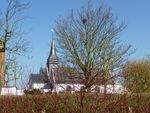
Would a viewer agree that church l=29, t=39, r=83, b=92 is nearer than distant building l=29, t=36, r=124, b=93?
No

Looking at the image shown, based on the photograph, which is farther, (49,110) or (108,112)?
(49,110)

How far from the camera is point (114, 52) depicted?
3747cm

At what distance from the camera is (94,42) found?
3750 cm

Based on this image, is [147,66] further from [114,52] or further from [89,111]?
[89,111]

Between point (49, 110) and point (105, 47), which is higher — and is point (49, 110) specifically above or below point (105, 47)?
below

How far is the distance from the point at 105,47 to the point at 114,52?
92 centimetres

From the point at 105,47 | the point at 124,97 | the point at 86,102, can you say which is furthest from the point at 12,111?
the point at 105,47

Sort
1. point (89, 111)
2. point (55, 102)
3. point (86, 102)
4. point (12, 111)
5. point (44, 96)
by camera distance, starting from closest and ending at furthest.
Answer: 1. point (89, 111)
2. point (86, 102)
3. point (12, 111)
4. point (55, 102)
5. point (44, 96)

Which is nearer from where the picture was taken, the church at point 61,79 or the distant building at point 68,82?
the distant building at point 68,82

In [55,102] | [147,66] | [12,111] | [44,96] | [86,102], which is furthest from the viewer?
[147,66]

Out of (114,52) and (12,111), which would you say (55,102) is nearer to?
(12,111)

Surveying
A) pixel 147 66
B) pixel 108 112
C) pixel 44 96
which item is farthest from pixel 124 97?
pixel 147 66

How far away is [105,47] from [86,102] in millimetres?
30464

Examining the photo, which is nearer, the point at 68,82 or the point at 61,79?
the point at 68,82
